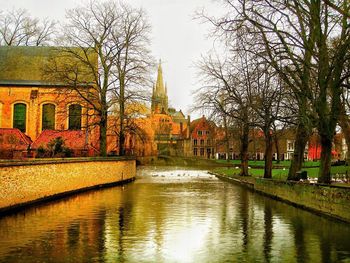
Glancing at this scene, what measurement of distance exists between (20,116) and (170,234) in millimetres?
40661

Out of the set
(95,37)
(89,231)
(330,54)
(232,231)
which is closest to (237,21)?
(330,54)

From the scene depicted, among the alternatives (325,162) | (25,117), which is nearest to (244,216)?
(325,162)

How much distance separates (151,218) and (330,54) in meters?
11.3

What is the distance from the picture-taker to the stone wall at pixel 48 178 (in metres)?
19.0

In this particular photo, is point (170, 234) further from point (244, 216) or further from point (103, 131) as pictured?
point (103, 131)

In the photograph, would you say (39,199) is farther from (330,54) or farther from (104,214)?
(330,54)

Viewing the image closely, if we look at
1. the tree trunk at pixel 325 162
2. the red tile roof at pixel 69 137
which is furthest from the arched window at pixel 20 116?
the tree trunk at pixel 325 162

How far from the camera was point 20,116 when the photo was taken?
5059 centimetres

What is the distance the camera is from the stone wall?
19031mm

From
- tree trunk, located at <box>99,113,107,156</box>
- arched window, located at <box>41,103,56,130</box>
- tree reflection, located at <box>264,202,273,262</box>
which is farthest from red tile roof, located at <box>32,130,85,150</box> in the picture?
tree reflection, located at <box>264,202,273,262</box>

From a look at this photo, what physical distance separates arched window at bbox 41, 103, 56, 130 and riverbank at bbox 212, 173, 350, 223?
29446 millimetres

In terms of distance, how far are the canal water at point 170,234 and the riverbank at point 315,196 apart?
0.54 metres

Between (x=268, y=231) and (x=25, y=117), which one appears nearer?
(x=268, y=231)

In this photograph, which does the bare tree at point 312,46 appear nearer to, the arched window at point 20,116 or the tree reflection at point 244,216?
the tree reflection at point 244,216
